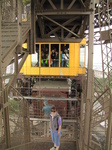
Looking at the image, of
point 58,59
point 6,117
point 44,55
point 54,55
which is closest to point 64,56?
point 58,59

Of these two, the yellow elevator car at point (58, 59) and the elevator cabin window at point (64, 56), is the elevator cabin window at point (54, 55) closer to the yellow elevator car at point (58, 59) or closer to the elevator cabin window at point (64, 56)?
the yellow elevator car at point (58, 59)

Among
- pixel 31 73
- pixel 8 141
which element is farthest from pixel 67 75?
pixel 8 141

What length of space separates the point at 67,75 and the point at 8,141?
8.36m

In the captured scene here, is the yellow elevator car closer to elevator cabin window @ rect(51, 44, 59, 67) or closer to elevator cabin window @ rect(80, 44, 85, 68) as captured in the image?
elevator cabin window @ rect(51, 44, 59, 67)

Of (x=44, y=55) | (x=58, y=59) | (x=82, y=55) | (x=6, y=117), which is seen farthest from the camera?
(x=82, y=55)

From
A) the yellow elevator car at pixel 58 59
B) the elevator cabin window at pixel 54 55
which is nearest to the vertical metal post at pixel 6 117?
the yellow elevator car at pixel 58 59

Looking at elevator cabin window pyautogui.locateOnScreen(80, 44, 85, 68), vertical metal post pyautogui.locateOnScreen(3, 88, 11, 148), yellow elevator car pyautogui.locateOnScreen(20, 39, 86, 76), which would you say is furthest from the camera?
elevator cabin window pyautogui.locateOnScreen(80, 44, 85, 68)

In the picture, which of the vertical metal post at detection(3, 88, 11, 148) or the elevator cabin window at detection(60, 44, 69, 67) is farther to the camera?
the elevator cabin window at detection(60, 44, 69, 67)

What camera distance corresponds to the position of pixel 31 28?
532cm

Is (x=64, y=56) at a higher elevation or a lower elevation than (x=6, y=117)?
higher

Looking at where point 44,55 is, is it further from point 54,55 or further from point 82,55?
point 82,55

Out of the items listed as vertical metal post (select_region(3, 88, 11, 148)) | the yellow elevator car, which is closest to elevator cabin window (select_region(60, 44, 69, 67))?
the yellow elevator car

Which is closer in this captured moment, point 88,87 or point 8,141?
point 8,141

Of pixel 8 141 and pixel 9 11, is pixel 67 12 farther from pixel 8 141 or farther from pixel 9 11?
pixel 8 141
